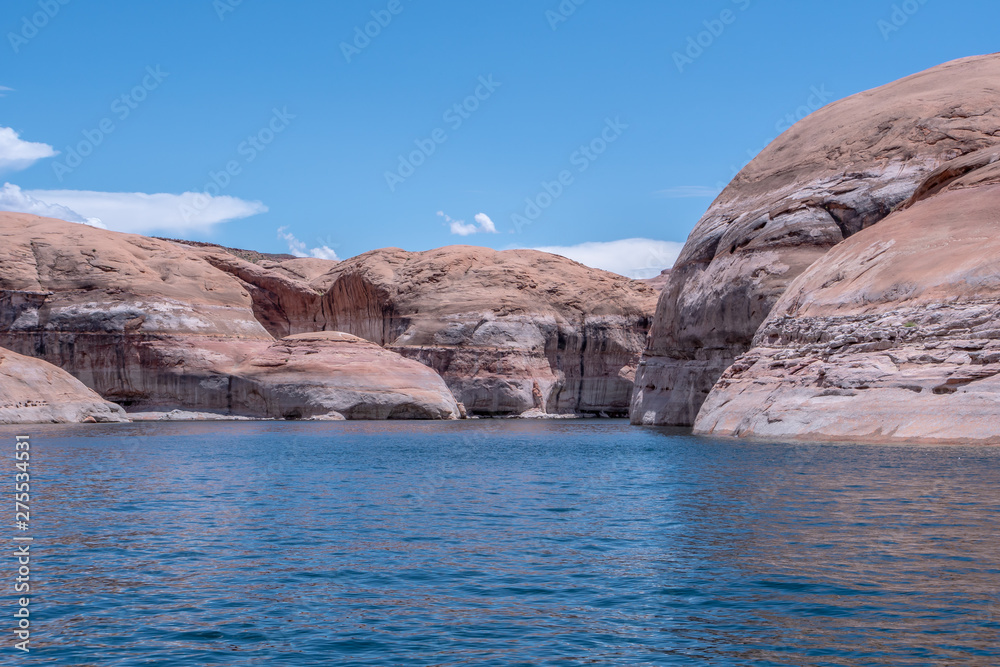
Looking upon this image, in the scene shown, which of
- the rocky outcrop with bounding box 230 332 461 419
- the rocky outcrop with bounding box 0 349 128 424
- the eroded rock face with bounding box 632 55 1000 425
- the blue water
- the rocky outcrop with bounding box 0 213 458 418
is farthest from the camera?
the rocky outcrop with bounding box 0 213 458 418

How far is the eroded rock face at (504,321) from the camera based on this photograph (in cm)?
8575

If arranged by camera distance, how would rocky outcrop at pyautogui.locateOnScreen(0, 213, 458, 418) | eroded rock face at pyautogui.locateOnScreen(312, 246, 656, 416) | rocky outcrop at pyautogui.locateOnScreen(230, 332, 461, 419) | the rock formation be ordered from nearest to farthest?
1. rocky outcrop at pyautogui.locateOnScreen(230, 332, 461, 419)
2. rocky outcrop at pyautogui.locateOnScreen(0, 213, 458, 418)
3. the rock formation
4. eroded rock face at pyautogui.locateOnScreen(312, 246, 656, 416)

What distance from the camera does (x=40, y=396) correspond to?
181ft

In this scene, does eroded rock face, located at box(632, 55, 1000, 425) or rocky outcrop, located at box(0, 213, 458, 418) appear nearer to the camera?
eroded rock face, located at box(632, 55, 1000, 425)

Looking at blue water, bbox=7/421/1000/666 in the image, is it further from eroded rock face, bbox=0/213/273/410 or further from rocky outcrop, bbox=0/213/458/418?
eroded rock face, bbox=0/213/273/410

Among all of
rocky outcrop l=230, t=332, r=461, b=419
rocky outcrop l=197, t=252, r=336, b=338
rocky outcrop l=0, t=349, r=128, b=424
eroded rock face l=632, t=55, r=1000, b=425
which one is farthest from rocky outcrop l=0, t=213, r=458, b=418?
rocky outcrop l=197, t=252, r=336, b=338

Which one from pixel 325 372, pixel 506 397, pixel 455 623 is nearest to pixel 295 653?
pixel 455 623

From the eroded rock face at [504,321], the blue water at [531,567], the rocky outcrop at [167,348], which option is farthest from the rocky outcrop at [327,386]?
the blue water at [531,567]

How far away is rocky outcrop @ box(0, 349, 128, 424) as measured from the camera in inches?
2083

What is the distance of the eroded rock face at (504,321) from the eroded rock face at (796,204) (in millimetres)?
28508

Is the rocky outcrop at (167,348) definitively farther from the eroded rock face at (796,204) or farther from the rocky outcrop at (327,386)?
the eroded rock face at (796,204)

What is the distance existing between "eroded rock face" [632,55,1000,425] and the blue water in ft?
83.0

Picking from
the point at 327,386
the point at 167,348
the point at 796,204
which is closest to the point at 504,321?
the point at 327,386

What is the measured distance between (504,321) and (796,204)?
42162 mm
